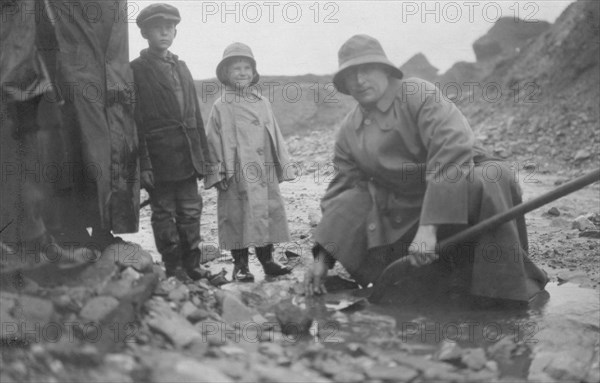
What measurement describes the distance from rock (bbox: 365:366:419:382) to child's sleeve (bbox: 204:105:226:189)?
2.08 m

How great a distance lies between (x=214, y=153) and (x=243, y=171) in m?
0.23

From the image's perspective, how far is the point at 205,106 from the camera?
17.2m

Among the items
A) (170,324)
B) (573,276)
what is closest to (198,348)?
(170,324)

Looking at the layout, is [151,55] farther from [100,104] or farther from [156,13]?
[100,104]

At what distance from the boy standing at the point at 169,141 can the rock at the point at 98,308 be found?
1134 millimetres

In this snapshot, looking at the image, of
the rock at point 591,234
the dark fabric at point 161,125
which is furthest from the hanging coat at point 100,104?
the rock at point 591,234

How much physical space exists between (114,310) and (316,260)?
1.42m

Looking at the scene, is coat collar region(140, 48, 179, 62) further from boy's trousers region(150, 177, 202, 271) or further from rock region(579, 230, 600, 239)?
rock region(579, 230, 600, 239)

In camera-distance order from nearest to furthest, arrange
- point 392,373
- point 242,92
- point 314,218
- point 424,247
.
Answer: point 392,373 → point 424,247 → point 242,92 → point 314,218

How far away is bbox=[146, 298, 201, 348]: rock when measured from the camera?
2.57 metres

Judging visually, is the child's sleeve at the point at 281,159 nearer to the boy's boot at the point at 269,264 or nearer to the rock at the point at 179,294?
the boy's boot at the point at 269,264

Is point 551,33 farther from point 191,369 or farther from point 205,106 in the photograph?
point 191,369

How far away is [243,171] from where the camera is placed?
14.3ft

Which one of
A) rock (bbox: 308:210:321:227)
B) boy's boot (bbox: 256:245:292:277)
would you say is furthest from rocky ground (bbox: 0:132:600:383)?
rock (bbox: 308:210:321:227)
